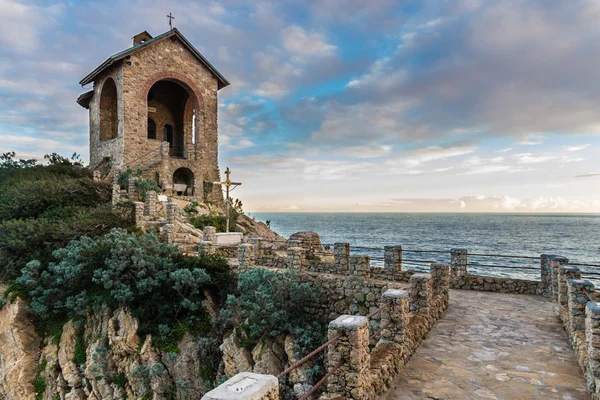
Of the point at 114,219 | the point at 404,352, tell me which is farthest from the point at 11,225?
the point at 404,352

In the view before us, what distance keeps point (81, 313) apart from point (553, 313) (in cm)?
1571

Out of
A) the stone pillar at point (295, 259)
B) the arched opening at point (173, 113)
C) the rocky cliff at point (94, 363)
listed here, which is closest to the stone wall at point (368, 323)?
the stone pillar at point (295, 259)

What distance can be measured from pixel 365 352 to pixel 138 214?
55.9ft

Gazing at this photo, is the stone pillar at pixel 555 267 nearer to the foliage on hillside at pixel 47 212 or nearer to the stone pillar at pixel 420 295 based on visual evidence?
the stone pillar at pixel 420 295

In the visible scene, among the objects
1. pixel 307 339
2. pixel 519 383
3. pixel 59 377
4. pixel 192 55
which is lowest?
pixel 59 377

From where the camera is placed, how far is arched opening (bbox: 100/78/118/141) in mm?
28328

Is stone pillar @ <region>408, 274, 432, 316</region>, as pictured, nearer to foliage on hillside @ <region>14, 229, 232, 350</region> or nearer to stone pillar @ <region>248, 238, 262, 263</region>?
foliage on hillside @ <region>14, 229, 232, 350</region>

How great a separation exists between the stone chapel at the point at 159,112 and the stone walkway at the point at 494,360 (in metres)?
21.6

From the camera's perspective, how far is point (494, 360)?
725 cm

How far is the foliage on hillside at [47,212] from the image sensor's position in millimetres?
16328

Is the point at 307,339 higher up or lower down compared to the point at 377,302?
lower down

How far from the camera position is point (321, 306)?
12766mm

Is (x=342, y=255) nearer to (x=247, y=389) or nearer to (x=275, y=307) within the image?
(x=275, y=307)

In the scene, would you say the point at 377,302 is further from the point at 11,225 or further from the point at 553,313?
the point at 11,225
